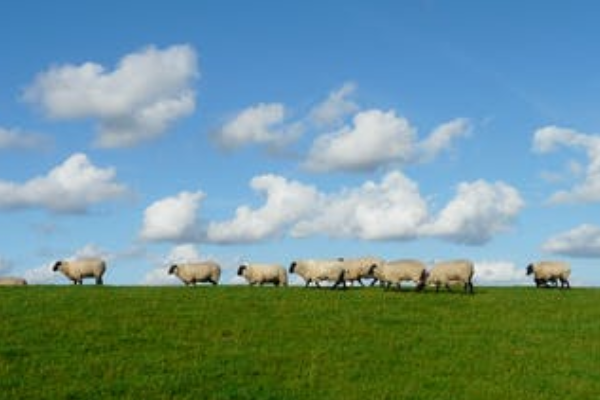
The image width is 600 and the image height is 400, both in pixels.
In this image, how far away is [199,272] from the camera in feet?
182

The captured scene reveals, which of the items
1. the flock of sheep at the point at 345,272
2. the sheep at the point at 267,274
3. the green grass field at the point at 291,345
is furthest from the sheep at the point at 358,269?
the green grass field at the point at 291,345

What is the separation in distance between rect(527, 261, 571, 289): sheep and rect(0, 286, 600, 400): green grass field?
1073 cm

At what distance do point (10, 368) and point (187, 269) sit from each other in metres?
26.9

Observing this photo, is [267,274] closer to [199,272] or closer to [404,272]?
[199,272]

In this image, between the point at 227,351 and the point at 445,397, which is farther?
the point at 227,351

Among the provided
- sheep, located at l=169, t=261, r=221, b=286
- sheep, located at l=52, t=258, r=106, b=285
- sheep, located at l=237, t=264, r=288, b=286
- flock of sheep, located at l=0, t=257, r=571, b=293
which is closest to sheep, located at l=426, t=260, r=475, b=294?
flock of sheep, located at l=0, t=257, r=571, b=293

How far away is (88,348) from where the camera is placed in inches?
1248

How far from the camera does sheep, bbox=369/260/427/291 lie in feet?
157

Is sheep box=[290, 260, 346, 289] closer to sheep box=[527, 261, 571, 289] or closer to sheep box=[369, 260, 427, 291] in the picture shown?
sheep box=[369, 260, 427, 291]

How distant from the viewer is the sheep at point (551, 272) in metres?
55.0

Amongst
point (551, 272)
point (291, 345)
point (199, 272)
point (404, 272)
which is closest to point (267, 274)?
point (199, 272)

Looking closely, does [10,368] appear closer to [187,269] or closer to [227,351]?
[227,351]

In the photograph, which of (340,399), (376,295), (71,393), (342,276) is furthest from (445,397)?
(342,276)

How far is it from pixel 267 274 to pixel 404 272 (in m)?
9.38
